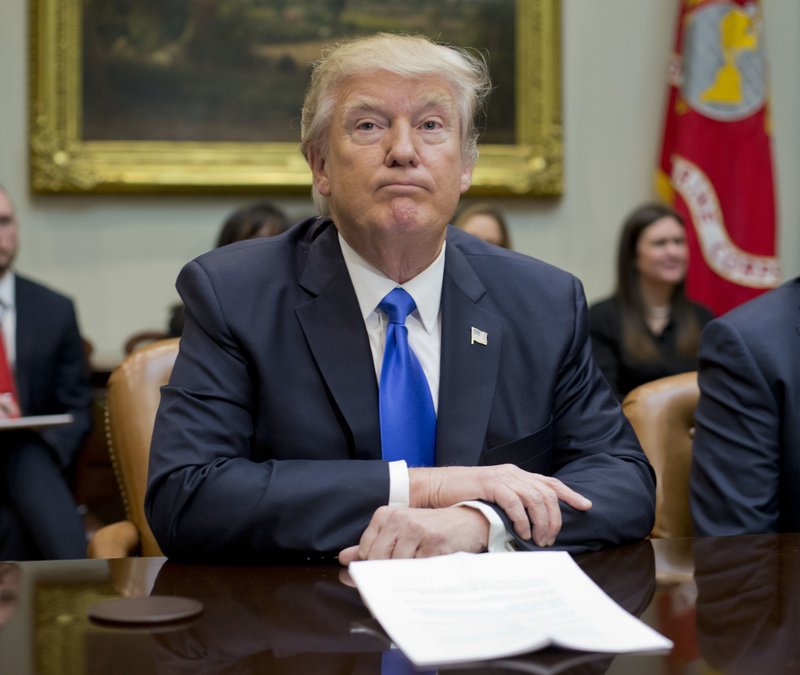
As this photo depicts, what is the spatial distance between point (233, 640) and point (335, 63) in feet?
4.11

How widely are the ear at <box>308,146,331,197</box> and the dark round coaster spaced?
1070 mm

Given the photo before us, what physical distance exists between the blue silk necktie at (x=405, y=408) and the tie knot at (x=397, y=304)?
0.20 feet

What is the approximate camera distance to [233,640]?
4.24ft

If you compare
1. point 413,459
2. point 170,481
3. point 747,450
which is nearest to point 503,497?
point 413,459

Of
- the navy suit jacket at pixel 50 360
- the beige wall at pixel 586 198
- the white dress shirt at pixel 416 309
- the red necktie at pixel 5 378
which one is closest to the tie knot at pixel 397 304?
the white dress shirt at pixel 416 309

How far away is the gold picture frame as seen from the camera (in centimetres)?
590

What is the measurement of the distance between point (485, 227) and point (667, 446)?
320cm

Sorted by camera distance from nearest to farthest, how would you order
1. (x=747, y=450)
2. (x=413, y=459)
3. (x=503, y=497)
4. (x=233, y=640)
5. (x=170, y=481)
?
(x=233, y=640)
(x=503, y=497)
(x=170, y=481)
(x=413, y=459)
(x=747, y=450)

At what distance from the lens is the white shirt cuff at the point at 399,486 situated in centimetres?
182

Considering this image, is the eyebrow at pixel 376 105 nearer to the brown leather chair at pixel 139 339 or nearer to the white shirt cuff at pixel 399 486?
the white shirt cuff at pixel 399 486

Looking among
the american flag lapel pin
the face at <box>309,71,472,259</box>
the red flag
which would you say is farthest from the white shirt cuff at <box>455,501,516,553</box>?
the red flag

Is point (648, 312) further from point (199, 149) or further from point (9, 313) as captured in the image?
point (9, 313)

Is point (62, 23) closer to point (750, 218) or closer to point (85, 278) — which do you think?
point (85, 278)

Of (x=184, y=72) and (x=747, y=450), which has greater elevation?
(x=184, y=72)
